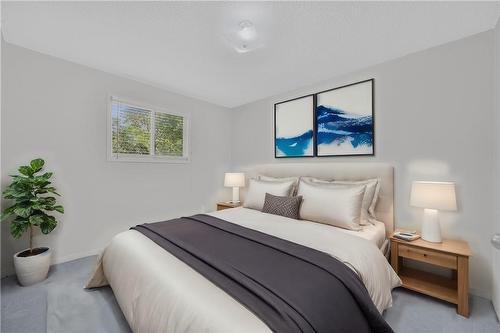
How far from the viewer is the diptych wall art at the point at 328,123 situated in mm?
2654

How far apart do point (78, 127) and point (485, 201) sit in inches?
171

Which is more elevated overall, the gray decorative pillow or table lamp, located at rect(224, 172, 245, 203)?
table lamp, located at rect(224, 172, 245, 203)

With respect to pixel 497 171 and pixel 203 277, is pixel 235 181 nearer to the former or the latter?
pixel 203 277

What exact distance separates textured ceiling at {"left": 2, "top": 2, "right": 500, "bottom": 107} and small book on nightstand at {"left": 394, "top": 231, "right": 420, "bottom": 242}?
186 centimetres

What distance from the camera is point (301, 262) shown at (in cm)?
134

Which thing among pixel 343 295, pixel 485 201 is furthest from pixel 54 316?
pixel 485 201

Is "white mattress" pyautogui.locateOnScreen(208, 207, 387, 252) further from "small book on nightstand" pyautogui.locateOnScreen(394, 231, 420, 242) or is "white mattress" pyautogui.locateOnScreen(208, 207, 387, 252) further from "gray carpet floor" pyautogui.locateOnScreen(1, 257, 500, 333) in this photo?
"gray carpet floor" pyautogui.locateOnScreen(1, 257, 500, 333)

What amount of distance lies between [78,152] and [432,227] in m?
3.89

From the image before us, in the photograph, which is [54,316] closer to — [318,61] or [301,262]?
[301,262]

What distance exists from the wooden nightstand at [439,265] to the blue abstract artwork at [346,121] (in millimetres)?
1101

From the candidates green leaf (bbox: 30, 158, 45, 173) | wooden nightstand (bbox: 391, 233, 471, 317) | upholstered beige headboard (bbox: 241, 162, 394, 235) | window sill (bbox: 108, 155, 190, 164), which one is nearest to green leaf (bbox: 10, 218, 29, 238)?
green leaf (bbox: 30, 158, 45, 173)

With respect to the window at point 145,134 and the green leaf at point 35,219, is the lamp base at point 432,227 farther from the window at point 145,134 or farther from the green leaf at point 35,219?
the green leaf at point 35,219

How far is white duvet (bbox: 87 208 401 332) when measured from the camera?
0.96m

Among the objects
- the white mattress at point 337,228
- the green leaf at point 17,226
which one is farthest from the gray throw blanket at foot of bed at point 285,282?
the green leaf at point 17,226
